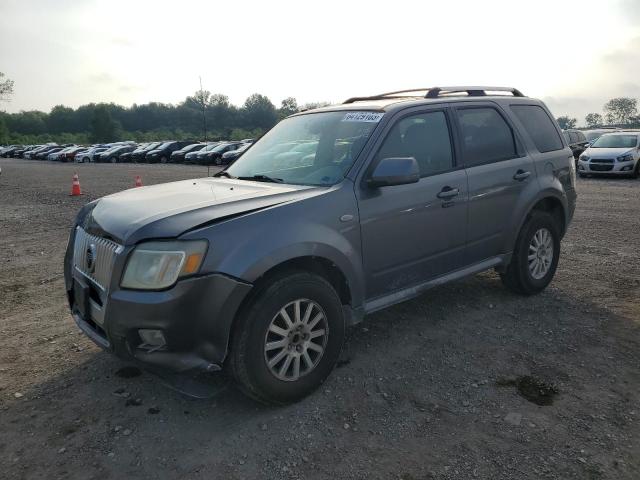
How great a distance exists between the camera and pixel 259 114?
105875 millimetres

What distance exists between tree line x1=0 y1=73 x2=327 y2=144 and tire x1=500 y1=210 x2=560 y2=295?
287 ft

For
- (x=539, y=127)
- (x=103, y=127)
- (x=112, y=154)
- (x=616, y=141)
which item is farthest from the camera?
(x=103, y=127)

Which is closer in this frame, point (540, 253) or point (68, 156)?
point (540, 253)

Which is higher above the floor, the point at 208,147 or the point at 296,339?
the point at 208,147

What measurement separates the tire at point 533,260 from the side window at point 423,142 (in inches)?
48.5

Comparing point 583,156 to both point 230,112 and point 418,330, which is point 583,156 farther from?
point 230,112

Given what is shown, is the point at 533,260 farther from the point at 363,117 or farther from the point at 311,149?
the point at 311,149

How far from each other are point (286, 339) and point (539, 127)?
3.54m

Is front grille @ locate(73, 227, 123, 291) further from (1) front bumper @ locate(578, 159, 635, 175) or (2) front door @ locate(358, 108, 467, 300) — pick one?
(1) front bumper @ locate(578, 159, 635, 175)

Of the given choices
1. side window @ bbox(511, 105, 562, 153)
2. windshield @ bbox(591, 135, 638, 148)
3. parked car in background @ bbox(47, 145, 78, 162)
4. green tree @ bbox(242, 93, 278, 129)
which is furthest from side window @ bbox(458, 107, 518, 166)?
green tree @ bbox(242, 93, 278, 129)

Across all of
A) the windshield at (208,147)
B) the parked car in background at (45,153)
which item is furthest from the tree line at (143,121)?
the windshield at (208,147)

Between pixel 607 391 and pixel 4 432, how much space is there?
3.76 metres

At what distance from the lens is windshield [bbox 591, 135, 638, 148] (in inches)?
682

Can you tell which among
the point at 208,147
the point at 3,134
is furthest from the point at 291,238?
the point at 3,134
